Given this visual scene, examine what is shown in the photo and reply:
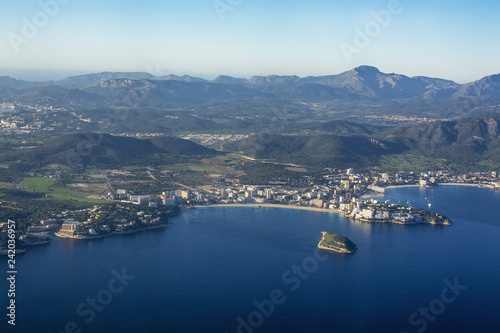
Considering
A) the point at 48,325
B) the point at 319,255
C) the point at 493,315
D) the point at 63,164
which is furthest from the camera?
the point at 63,164

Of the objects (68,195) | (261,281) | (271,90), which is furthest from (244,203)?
(271,90)

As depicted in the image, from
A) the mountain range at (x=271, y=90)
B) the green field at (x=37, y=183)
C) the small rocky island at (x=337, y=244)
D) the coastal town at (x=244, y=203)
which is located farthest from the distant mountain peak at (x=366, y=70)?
the small rocky island at (x=337, y=244)

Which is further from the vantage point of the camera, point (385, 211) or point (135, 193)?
point (135, 193)

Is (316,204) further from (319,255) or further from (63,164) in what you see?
(63,164)

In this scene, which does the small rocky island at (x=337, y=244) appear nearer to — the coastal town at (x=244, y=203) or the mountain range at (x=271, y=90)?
the coastal town at (x=244, y=203)

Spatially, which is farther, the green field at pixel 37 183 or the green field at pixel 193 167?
the green field at pixel 193 167

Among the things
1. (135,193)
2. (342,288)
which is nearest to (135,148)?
(135,193)

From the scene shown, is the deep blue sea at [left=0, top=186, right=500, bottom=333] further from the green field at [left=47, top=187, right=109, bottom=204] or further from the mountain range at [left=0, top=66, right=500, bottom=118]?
the mountain range at [left=0, top=66, right=500, bottom=118]
